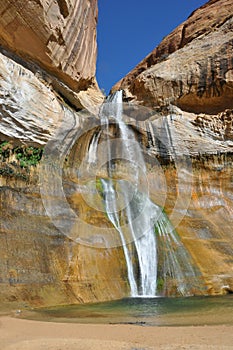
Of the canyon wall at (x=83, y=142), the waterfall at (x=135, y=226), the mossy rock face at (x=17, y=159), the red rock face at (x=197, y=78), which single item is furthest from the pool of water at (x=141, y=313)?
the red rock face at (x=197, y=78)

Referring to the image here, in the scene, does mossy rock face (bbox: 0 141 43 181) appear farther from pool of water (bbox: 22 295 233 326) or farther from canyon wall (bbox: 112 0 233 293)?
canyon wall (bbox: 112 0 233 293)

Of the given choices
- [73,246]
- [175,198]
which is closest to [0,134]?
[73,246]

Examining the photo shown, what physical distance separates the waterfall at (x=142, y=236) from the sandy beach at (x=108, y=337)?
6.91m

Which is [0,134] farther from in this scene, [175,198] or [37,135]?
[175,198]

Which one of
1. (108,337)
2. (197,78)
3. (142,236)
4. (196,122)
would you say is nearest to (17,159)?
(142,236)

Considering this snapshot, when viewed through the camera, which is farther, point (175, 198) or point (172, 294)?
point (175, 198)

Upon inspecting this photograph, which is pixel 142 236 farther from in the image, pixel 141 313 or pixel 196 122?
pixel 196 122

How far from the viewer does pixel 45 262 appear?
12.0 meters

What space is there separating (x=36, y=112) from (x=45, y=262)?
903 centimetres

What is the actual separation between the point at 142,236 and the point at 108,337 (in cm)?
993

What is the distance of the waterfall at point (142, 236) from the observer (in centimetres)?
1384

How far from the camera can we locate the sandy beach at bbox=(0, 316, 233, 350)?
5020 millimetres

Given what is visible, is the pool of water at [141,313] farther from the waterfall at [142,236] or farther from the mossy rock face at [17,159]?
the mossy rock face at [17,159]

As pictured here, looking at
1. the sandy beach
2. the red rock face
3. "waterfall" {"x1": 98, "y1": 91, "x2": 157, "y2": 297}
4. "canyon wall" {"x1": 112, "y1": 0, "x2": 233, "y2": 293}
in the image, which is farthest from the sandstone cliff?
the sandy beach
